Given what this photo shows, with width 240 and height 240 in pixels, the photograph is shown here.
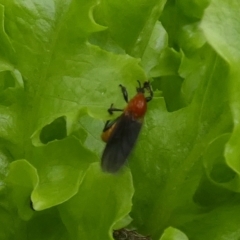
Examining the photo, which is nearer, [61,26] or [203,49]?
[61,26]

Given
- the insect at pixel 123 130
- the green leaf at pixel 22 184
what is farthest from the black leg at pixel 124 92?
the green leaf at pixel 22 184

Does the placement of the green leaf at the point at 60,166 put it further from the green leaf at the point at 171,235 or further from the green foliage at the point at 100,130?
the green leaf at the point at 171,235

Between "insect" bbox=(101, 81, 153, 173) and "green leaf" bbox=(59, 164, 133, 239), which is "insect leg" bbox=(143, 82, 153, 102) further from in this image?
"green leaf" bbox=(59, 164, 133, 239)

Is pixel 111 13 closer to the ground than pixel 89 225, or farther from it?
farther from it

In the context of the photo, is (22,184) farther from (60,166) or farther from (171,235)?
(171,235)

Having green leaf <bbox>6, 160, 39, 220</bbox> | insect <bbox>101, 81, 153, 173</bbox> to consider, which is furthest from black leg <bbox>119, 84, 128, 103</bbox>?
green leaf <bbox>6, 160, 39, 220</bbox>

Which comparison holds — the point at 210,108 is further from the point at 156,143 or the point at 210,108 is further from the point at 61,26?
the point at 61,26

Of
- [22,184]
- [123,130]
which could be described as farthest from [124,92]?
[22,184]

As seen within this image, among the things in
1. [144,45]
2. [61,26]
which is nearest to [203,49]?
[144,45]
